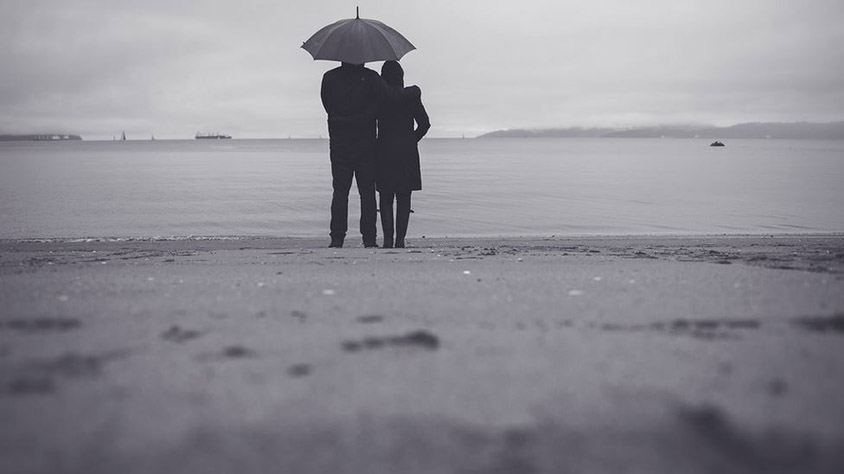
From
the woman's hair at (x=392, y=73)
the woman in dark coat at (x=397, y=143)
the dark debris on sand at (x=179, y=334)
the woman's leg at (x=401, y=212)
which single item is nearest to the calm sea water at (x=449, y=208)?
the woman's leg at (x=401, y=212)

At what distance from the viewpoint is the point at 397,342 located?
2240mm

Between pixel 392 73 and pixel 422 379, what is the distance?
538 cm

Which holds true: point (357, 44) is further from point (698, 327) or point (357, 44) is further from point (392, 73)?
point (698, 327)

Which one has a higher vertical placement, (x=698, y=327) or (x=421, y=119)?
(x=421, y=119)

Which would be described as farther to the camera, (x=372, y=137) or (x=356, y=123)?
(x=372, y=137)

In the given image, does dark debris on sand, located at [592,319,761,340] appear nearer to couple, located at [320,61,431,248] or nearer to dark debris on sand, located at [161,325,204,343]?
dark debris on sand, located at [161,325,204,343]

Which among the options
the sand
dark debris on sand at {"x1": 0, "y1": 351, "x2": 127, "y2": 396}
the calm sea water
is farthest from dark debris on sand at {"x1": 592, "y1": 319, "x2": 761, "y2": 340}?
the calm sea water

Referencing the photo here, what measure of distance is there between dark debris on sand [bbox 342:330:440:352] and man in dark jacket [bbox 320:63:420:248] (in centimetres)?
444

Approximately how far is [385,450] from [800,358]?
1415 mm

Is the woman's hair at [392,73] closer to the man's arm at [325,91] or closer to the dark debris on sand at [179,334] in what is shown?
the man's arm at [325,91]

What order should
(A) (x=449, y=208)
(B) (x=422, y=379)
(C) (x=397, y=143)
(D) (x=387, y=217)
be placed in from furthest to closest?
(A) (x=449, y=208) < (D) (x=387, y=217) < (C) (x=397, y=143) < (B) (x=422, y=379)

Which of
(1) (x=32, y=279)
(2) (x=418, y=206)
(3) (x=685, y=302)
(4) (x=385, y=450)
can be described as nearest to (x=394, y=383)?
(4) (x=385, y=450)

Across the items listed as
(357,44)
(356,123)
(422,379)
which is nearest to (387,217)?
(356,123)

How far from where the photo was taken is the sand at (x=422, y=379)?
1466 mm
